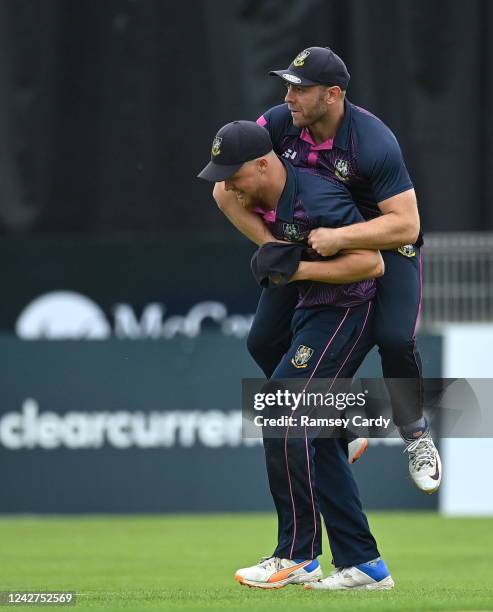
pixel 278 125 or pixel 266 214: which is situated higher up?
pixel 278 125

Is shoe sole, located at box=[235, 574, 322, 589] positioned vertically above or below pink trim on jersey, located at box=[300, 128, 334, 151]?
below

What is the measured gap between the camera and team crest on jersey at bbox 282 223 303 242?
6.68 m

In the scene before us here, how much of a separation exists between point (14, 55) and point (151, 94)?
4.33 feet

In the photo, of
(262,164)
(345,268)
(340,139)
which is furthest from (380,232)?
(262,164)

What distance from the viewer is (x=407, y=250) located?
22.5 ft

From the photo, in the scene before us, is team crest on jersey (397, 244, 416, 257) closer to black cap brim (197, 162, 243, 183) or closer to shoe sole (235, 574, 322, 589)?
black cap brim (197, 162, 243, 183)

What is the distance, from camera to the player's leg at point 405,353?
678cm

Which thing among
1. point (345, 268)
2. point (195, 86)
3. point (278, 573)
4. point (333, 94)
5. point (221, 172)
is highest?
point (195, 86)

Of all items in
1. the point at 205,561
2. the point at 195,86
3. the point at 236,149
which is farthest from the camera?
the point at 195,86

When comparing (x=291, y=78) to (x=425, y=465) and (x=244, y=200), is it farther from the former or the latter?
(x=425, y=465)

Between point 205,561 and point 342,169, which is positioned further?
point 205,561

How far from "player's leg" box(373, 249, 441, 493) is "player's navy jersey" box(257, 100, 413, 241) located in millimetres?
310

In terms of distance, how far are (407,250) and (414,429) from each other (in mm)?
879

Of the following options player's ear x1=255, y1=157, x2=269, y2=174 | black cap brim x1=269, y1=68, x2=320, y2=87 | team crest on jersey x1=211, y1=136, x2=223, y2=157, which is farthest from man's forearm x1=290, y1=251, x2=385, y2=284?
black cap brim x1=269, y1=68, x2=320, y2=87
